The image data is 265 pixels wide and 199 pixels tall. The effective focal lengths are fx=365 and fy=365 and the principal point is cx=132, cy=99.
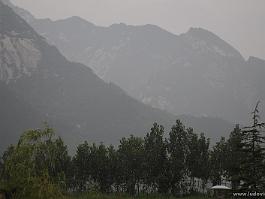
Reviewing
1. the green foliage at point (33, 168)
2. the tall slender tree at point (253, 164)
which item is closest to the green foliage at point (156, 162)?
the tall slender tree at point (253, 164)

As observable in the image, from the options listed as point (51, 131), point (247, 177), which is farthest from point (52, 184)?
point (247, 177)

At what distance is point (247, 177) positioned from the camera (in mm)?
23250

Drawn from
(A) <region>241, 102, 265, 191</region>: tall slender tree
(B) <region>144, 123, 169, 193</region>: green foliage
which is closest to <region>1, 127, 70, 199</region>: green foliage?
(A) <region>241, 102, 265, 191</region>: tall slender tree

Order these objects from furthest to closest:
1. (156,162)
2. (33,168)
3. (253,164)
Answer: (156,162)
(253,164)
(33,168)

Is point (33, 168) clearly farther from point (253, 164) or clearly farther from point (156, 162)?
point (156, 162)

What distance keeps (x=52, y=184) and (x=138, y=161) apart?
49.3 metres

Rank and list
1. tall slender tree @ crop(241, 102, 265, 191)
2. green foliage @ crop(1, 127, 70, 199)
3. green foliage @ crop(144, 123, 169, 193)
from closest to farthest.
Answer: green foliage @ crop(1, 127, 70, 199)
tall slender tree @ crop(241, 102, 265, 191)
green foliage @ crop(144, 123, 169, 193)

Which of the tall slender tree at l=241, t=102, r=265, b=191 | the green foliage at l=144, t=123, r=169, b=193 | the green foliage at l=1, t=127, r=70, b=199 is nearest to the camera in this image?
the green foliage at l=1, t=127, r=70, b=199

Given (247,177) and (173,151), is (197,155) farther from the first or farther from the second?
(247,177)

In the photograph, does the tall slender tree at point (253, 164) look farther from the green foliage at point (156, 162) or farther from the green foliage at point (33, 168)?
the green foliage at point (156, 162)

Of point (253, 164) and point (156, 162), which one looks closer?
point (253, 164)

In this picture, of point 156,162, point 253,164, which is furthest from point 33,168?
point 156,162

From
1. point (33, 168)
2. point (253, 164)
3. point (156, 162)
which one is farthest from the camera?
point (156, 162)

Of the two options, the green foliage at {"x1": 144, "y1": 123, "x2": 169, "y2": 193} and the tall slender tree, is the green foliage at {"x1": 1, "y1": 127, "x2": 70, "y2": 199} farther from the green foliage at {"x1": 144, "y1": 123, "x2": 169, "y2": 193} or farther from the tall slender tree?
the green foliage at {"x1": 144, "y1": 123, "x2": 169, "y2": 193}
